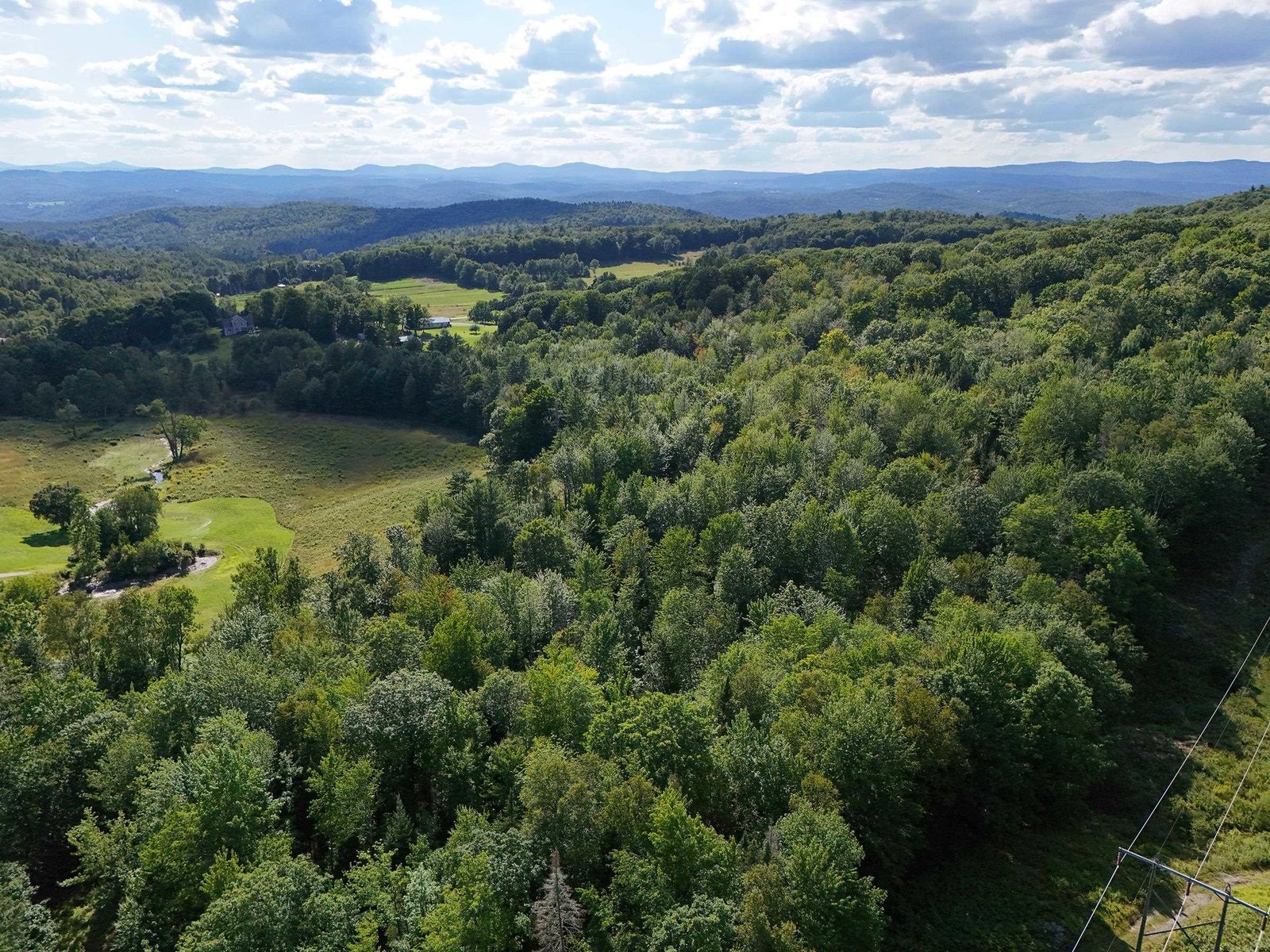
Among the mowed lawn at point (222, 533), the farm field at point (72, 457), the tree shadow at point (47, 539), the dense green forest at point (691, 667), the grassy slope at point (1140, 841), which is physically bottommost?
the mowed lawn at point (222, 533)

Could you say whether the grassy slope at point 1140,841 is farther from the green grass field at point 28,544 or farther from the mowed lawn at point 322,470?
the green grass field at point 28,544

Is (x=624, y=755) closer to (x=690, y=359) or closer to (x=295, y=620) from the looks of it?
(x=295, y=620)

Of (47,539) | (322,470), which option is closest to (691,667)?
(47,539)

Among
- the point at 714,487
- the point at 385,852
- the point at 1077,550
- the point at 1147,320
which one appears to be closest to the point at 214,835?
the point at 385,852

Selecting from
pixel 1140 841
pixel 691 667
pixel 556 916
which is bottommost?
pixel 1140 841

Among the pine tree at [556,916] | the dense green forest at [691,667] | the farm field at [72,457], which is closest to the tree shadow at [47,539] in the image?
the farm field at [72,457]

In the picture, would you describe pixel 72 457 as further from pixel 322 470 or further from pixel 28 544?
pixel 322 470

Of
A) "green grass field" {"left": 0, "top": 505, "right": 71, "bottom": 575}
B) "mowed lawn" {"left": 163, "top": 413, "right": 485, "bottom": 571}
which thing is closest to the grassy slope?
"mowed lawn" {"left": 163, "top": 413, "right": 485, "bottom": 571}
